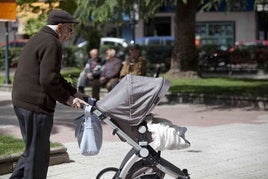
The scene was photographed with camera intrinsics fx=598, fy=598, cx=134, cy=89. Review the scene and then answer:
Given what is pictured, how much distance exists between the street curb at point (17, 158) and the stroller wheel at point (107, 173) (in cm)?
183

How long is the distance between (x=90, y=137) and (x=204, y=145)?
4546 mm

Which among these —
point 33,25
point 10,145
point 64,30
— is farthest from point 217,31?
point 64,30

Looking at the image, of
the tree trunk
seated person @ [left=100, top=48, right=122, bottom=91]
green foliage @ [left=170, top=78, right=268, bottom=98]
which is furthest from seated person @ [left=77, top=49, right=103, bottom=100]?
the tree trunk

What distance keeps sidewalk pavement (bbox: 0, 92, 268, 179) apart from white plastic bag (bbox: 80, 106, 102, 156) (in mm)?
2015

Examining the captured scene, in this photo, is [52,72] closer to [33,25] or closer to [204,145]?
[204,145]

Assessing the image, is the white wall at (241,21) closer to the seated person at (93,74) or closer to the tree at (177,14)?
the tree at (177,14)

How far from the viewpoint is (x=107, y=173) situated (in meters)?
6.38

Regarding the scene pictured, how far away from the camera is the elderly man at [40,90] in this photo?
5.42 metres

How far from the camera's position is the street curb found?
7.67 meters

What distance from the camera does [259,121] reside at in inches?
515

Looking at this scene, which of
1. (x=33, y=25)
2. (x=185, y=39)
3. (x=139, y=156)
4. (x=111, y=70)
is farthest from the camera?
(x=33, y=25)

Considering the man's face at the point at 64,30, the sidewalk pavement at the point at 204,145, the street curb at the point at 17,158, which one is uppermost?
the man's face at the point at 64,30

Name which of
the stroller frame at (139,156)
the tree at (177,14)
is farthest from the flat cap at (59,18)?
the tree at (177,14)

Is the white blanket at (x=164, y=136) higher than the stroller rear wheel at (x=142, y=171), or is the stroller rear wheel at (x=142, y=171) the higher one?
the white blanket at (x=164, y=136)
